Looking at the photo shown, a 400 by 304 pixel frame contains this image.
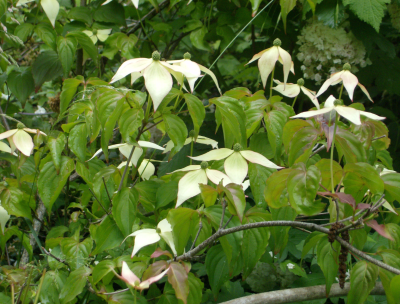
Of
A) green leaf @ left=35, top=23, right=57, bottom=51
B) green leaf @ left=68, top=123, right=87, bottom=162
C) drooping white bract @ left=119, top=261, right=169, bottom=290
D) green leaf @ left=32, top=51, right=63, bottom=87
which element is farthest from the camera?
green leaf @ left=32, top=51, right=63, bottom=87

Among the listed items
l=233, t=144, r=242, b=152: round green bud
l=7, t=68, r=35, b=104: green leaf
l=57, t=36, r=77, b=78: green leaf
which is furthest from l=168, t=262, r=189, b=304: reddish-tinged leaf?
l=7, t=68, r=35, b=104: green leaf

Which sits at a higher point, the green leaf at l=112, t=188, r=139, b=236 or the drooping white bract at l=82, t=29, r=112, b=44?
the drooping white bract at l=82, t=29, r=112, b=44

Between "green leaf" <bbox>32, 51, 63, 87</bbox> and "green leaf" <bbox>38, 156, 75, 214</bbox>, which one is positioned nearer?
"green leaf" <bbox>38, 156, 75, 214</bbox>

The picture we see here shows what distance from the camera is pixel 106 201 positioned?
803 mm

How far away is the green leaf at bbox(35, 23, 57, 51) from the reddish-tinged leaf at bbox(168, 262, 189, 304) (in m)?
0.89

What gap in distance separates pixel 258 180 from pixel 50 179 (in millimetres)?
470

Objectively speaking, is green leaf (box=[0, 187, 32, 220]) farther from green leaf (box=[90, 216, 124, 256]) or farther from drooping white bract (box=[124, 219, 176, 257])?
drooping white bract (box=[124, 219, 176, 257])

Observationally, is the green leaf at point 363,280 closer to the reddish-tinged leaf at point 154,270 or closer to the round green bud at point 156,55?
the reddish-tinged leaf at point 154,270

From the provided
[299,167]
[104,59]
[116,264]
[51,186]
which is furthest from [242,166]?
[104,59]

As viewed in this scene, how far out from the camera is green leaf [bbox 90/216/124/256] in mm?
723

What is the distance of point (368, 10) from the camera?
1.07 m

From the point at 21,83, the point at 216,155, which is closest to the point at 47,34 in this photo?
the point at 21,83

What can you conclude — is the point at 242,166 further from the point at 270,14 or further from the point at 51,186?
the point at 270,14

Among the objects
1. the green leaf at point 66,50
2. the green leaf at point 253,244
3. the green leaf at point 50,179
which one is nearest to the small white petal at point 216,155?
the green leaf at point 253,244
